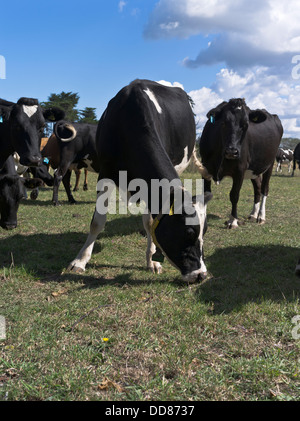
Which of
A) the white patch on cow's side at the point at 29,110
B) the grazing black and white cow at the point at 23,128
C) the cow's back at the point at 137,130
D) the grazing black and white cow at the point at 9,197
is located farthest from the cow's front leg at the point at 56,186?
the cow's back at the point at 137,130

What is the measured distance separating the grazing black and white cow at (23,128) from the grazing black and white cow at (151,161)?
1.32 meters

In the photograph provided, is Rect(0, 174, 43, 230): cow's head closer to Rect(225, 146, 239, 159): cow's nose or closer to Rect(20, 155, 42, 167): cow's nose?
Rect(20, 155, 42, 167): cow's nose

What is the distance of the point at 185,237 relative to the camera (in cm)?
398

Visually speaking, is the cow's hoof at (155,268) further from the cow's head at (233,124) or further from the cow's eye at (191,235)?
the cow's head at (233,124)

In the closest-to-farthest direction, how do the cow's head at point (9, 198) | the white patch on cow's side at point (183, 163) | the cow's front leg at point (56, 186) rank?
the white patch on cow's side at point (183, 163) < the cow's head at point (9, 198) < the cow's front leg at point (56, 186)

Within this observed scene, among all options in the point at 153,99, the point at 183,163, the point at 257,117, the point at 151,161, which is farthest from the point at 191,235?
the point at 257,117

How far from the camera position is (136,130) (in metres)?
A: 4.56

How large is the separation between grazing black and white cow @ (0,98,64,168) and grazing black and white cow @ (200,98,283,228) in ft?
11.9

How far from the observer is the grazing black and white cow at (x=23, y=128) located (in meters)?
5.96

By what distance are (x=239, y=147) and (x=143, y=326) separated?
17.3 ft

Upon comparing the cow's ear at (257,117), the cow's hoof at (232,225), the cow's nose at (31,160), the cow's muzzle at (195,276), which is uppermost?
the cow's ear at (257,117)

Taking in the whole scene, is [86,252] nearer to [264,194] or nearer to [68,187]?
[264,194]

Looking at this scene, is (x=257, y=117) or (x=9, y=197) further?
(x=257, y=117)
